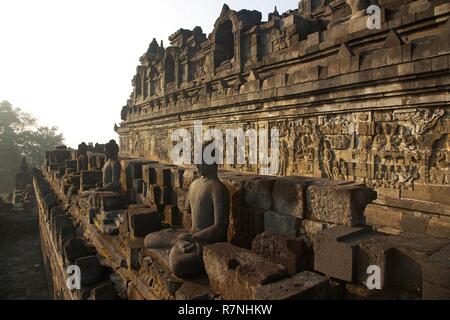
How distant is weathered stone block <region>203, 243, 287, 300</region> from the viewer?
221 centimetres

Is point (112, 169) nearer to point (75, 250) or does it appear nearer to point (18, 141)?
point (75, 250)

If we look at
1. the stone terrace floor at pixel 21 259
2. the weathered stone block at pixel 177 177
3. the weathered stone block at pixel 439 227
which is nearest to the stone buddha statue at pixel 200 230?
the weathered stone block at pixel 177 177

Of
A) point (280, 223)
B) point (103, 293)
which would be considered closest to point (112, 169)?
point (103, 293)

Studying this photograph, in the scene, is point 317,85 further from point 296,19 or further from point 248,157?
point 296,19

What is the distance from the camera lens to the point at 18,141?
122 ft

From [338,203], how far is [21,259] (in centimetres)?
1320

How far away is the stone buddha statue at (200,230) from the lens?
2955 millimetres

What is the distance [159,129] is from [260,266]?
15.6 m

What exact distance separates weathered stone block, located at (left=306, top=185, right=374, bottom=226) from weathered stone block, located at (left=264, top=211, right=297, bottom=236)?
23cm

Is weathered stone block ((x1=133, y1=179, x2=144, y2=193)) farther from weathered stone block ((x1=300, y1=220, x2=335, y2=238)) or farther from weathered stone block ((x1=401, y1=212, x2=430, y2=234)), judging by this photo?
weathered stone block ((x1=401, y1=212, x2=430, y2=234))

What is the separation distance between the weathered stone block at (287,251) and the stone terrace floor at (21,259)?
9.21m

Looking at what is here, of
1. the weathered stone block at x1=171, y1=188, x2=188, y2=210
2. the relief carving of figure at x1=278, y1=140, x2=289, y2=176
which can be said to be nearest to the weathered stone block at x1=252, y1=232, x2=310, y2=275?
the weathered stone block at x1=171, y1=188, x2=188, y2=210

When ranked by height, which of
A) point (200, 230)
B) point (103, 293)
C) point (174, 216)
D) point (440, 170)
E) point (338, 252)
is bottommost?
point (103, 293)
